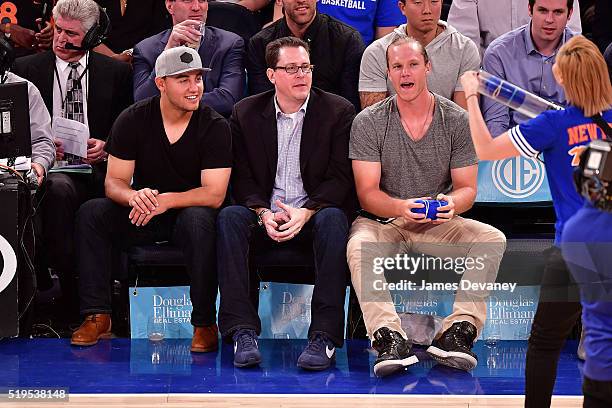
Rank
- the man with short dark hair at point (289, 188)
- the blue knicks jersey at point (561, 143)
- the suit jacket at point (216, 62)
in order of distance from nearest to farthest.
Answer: the blue knicks jersey at point (561, 143) < the man with short dark hair at point (289, 188) < the suit jacket at point (216, 62)

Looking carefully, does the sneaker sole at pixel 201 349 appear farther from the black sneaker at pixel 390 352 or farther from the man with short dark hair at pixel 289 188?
the black sneaker at pixel 390 352

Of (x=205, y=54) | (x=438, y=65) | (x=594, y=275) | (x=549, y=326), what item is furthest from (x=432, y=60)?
(x=594, y=275)

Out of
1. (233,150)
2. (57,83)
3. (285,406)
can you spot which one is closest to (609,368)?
(285,406)

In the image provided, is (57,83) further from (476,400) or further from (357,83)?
(476,400)

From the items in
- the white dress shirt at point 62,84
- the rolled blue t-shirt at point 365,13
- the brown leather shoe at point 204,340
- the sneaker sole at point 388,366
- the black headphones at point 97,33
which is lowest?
the brown leather shoe at point 204,340

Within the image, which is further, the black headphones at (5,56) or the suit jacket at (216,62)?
the suit jacket at (216,62)

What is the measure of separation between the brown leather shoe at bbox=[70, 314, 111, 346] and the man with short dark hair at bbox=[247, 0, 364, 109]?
163 cm

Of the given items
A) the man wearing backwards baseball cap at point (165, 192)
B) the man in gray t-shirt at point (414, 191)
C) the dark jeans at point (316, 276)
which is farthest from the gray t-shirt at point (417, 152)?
the man wearing backwards baseball cap at point (165, 192)

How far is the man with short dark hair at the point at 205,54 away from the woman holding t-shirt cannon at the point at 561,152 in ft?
7.49

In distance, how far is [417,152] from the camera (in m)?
5.25

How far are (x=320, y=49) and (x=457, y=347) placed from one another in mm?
2026

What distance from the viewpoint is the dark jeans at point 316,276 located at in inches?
195

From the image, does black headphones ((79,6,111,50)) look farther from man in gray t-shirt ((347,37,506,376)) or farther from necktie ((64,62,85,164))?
man in gray t-shirt ((347,37,506,376))

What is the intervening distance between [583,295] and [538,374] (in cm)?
58
